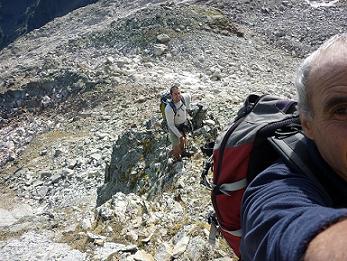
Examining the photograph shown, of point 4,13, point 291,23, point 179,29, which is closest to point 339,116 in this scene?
point 179,29

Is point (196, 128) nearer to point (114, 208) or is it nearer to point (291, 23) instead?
point (114, 208)

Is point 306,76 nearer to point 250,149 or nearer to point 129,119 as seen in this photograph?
point 250,149

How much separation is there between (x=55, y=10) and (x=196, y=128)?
3224 inches

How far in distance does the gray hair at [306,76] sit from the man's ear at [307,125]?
0.06 feet

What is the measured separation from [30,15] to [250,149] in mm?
94799

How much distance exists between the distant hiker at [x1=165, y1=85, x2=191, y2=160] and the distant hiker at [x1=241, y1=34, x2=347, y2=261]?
8645 millimetres

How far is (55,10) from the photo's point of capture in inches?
3477

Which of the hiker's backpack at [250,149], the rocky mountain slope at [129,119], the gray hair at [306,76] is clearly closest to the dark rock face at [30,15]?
the rocky mountain slope at [129,119]

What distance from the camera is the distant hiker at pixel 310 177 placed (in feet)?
5.19

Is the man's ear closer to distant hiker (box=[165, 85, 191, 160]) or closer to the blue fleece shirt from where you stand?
the blue fleece shirt

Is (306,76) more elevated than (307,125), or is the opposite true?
(306,76)

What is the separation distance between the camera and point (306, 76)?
2.01 m

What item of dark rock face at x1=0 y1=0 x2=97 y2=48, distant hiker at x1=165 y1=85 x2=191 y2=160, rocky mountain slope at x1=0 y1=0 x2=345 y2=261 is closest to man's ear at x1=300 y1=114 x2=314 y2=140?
rocky mountain slope at x1=0 y1=0 x2=345 y2=261

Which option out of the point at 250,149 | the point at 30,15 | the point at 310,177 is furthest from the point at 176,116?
the point at 30,15
